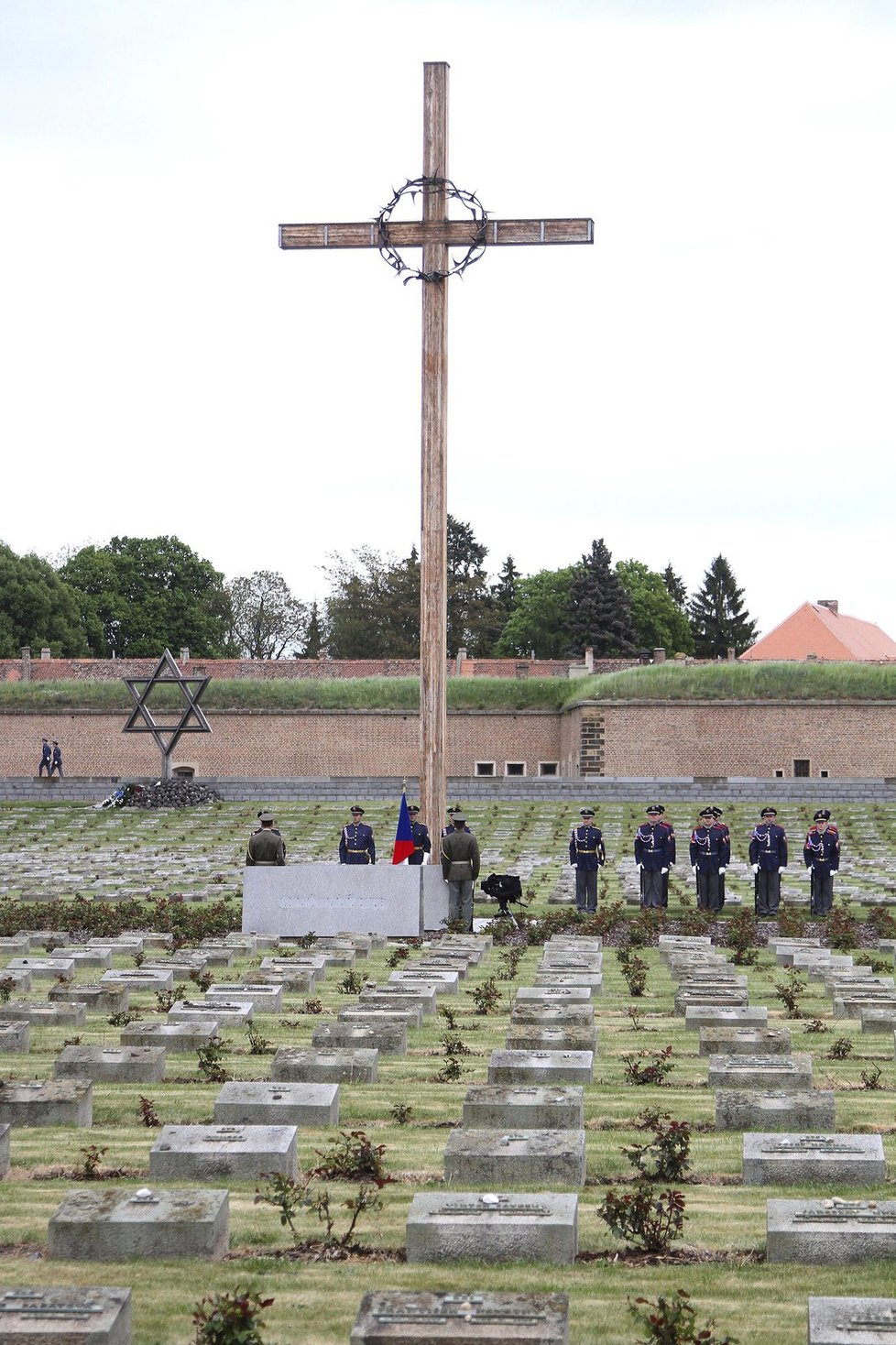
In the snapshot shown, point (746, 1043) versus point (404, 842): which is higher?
point (404, 842)

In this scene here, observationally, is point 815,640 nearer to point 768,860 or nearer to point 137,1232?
point 768,860

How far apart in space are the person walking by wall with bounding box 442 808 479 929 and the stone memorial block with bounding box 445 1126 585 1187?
10.4 meters

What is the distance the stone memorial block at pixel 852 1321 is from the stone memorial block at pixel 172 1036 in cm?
524

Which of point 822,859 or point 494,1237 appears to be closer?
point 494,1237

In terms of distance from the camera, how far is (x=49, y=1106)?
7.20 metres

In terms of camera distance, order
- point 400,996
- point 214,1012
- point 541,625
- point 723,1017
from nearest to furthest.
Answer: point 723,1017, point 214,1012, point 400,996, point 541,625

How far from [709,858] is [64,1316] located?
15227mm

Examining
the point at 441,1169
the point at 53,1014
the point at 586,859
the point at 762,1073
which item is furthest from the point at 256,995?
the point at 586,859

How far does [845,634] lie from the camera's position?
62.5 metres

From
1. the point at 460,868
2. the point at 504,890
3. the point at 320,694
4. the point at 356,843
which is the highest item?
the point at 320,694

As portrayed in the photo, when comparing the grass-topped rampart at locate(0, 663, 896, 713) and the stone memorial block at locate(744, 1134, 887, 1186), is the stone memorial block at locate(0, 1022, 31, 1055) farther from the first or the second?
the grass-topped rampart at locate(0, 663, 896, 713)

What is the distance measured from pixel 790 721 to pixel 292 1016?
35392mm

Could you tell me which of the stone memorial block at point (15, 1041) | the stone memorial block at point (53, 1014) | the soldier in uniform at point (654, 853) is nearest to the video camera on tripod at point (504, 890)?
the soldier in uniform at point (654, 853)

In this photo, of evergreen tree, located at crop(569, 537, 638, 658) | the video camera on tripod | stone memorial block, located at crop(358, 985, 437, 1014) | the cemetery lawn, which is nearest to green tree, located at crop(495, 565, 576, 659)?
evergreen tree, located at crop(569, 537, 638, 658)
